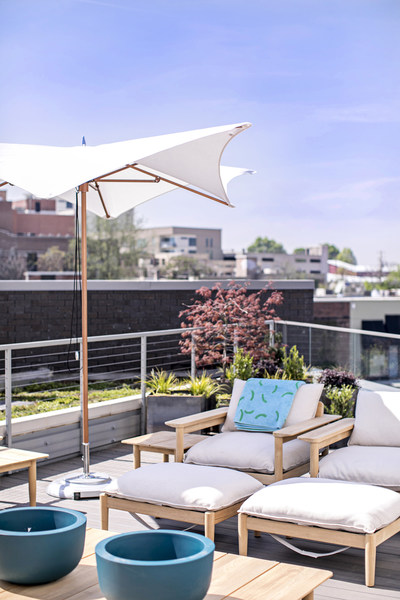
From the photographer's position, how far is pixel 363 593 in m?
3.85

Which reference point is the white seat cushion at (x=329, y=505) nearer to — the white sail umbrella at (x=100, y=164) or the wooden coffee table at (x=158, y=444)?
the wooden coffee table at (x=158, y=444)

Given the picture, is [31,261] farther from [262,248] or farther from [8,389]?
[8,389]

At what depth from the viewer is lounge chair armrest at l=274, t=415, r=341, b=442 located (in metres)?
5.00

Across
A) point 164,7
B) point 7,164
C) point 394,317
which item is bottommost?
point 394,317

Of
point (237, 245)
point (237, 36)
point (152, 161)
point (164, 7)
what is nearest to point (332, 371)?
point (152, 161)

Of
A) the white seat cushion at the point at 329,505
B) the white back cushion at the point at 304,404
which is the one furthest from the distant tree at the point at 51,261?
the white seat cushion at the point at 329,505

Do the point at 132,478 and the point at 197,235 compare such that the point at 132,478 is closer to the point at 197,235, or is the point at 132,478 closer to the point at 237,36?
the point at 237,36

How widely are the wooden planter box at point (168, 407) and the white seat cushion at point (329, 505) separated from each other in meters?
3.04

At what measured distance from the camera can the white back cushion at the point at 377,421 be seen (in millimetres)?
5172

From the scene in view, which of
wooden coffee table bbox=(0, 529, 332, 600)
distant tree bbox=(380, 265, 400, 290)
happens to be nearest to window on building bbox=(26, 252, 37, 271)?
distant tree bbox=(380, 265, 400, 290)

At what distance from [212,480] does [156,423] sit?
9.74 ft

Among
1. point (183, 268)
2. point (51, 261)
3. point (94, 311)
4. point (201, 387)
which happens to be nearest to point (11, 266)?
point (51, 261)

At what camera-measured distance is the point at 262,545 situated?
182 inches

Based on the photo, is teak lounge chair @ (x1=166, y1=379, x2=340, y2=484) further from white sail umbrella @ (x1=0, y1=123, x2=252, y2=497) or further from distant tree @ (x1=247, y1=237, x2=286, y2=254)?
distant tree @ (x1=247, y1=237, x2=286, y2=254)
